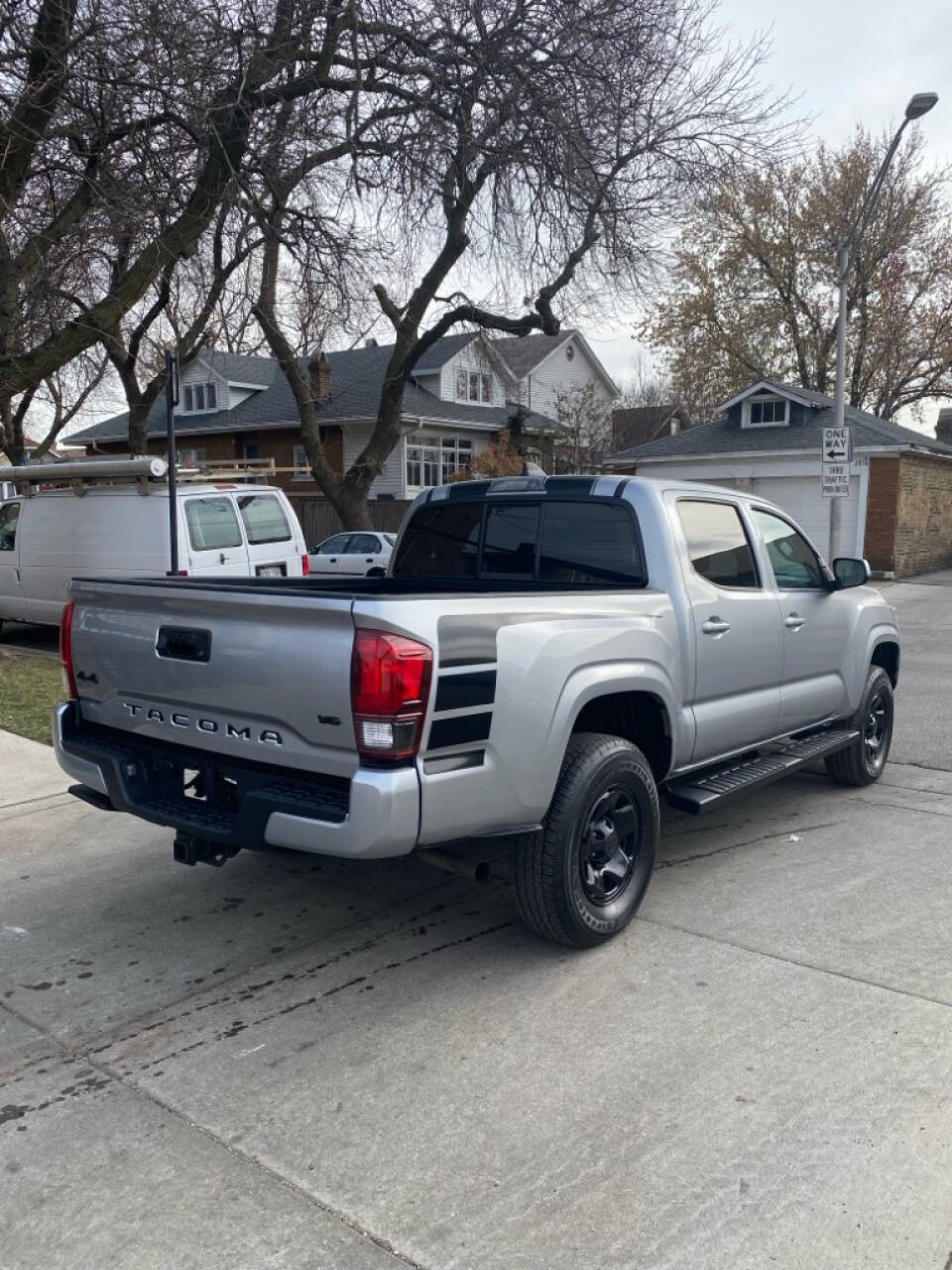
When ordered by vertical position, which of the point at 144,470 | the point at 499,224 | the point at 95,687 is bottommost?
the point at 95,687

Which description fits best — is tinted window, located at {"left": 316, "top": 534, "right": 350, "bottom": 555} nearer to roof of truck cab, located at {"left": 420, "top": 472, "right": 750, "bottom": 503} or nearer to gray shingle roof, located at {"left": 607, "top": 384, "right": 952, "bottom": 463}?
gray shingle roof, located at {"left": 607, "top": 384, "right": 952, "bottom": 463}

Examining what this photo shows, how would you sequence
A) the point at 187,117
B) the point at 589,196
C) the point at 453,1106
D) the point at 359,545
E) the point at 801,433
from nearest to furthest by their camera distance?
1. the point at 453,1106
2. the point at 187,117
3. the point at 589,196
4. the point at 359,545
5. the point at 801,433

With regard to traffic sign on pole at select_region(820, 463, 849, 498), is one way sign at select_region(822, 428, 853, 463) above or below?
above

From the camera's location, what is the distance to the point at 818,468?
25422mm

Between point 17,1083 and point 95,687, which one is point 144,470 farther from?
point 17,1083

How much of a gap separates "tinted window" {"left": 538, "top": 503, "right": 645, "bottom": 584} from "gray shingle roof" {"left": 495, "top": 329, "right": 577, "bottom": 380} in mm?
34926

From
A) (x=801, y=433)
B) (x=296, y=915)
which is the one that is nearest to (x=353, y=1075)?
(x=296, y=915)

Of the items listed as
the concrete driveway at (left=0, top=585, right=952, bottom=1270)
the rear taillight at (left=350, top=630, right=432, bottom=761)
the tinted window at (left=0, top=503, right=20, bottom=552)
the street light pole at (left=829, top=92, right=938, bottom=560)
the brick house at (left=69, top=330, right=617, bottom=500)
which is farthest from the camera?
the brick house at (left=69, top=330, right=617, bottom=500)

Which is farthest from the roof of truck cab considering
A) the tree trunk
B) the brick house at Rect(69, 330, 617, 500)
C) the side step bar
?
the brick house at Rect(69, 330, 617, 500)

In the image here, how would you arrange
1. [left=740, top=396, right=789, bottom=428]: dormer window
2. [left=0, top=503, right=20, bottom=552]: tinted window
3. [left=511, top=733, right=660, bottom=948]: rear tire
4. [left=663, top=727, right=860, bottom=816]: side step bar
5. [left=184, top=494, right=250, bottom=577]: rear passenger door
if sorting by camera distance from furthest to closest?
[left=740, top=396, right=789, bottom=428]: dormer window, [left=0, top=503, right=20, bottom=552]: tinted window, [left=184, top=494, right=250, bottom=577]: rear passenger door, [left=663, top=727, right=860, bottom=816]: side step bar, [left=511, top=733, right=660, bottom=948]: rear tire

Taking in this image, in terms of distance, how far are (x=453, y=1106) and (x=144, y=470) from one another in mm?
8094

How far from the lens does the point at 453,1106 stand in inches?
124

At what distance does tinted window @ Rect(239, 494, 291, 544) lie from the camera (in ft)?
36.0

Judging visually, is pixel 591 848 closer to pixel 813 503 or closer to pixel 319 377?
pixel 813 503
